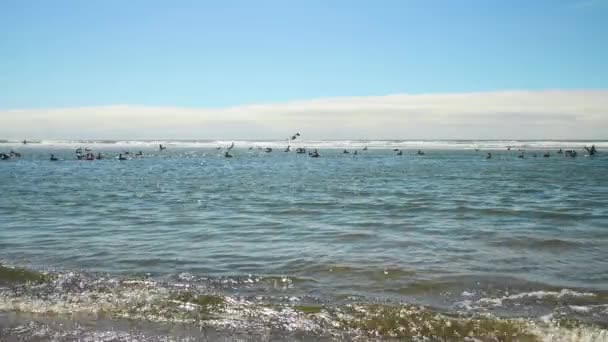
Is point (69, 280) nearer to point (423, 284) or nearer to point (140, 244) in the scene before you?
point (140, 244)

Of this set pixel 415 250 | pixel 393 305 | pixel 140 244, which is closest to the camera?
pixel 393 305

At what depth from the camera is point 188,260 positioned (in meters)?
12.3

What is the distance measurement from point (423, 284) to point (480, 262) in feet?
7.96

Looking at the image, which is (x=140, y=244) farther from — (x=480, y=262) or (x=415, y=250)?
(x=480, y=262)

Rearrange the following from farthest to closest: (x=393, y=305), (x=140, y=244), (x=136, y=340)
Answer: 1. (x=140, y=244)
2. (x=393, y=305)
3. (x=136, y=340)

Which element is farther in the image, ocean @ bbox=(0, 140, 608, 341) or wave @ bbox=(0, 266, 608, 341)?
ocean @ bbox=(0, 140, 608, 341)

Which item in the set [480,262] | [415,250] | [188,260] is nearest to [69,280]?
[188,260]

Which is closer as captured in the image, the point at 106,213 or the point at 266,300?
the point at 266,300

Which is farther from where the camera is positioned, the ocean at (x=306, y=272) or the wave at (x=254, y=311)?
the ocean at (x=306, y=272)

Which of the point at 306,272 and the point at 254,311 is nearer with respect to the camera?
the point at 254,311

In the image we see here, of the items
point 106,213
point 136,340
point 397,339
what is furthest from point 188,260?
point 106,213

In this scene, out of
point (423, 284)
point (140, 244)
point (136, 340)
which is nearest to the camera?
point (136, 340)

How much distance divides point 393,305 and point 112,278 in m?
5.60

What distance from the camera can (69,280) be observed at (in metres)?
10.5
